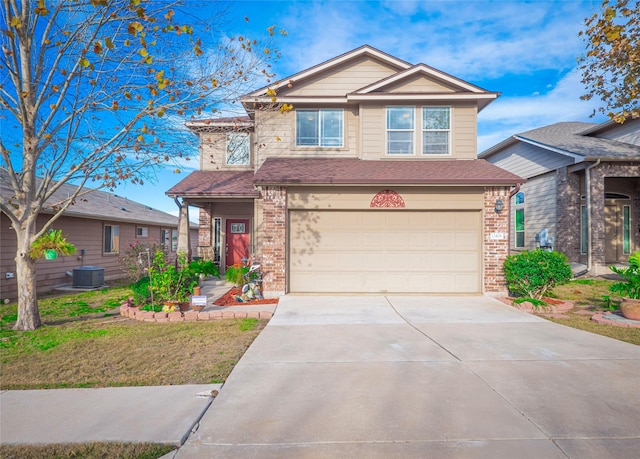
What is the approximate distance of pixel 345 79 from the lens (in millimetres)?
11516

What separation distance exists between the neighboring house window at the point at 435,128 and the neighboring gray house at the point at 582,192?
17.7 ft

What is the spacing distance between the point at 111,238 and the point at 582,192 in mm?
19539

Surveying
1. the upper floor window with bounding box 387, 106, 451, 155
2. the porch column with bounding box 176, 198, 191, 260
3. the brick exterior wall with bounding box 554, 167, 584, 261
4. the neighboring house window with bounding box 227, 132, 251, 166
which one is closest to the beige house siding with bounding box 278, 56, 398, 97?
the upper floor window with bounding box 387, 106, 451, 155

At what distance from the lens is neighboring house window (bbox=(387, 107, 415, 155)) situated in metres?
10.7

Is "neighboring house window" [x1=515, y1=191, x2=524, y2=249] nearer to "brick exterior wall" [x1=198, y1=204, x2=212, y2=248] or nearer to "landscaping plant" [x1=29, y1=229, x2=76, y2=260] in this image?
"brick exterior wall" [x1=198, y1=204, x2=212, y2=248]

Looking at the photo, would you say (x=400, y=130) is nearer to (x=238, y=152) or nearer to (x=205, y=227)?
(x=238, y=152)

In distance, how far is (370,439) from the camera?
287cm

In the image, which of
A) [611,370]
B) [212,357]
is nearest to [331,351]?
[212,357]

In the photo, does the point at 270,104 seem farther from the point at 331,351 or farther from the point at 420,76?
the point at 331,351

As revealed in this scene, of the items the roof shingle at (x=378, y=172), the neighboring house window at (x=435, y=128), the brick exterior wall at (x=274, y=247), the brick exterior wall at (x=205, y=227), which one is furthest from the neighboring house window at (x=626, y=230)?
the brick exterior wall at (x=205, y=227)

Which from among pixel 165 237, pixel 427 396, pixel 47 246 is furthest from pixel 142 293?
pixel 165 237

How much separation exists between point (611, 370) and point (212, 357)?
5.29 m

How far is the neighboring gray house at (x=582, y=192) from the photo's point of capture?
1216 cm

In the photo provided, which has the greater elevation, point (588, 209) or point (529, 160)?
point (529, 160)
